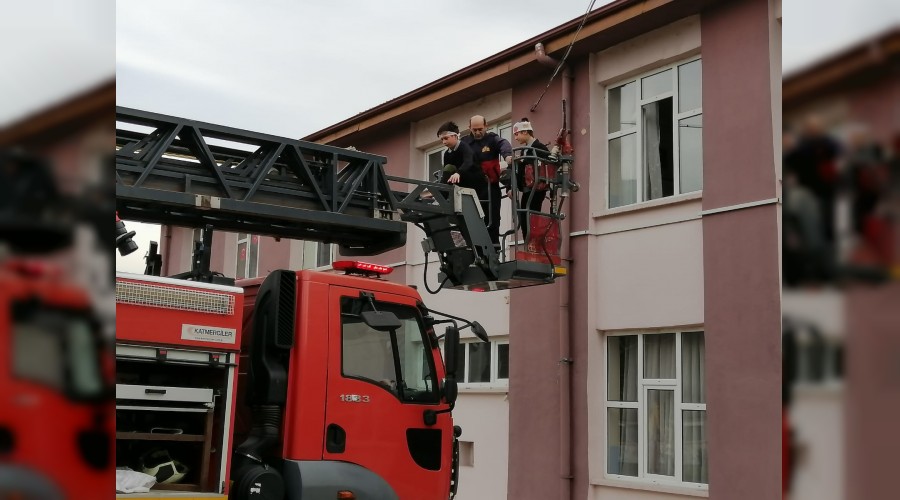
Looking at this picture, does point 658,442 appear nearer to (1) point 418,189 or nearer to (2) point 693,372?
(2) point 693,372

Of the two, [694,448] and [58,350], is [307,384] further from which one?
[58,350]

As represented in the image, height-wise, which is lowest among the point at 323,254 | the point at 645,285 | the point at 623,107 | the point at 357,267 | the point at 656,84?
the point at 357,267

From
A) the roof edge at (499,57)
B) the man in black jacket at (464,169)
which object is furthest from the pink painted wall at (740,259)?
the man in black jacket at (464,169)

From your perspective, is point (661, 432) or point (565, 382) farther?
point (565, 382)

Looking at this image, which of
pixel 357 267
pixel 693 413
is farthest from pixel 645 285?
pixel 357 267

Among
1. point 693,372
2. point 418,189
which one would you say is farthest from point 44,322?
point 693,372

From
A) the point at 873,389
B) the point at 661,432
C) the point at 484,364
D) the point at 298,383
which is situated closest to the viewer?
the point at 873,389

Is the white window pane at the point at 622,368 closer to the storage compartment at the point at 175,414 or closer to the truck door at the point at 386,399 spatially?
the truck door at the point at 386,399

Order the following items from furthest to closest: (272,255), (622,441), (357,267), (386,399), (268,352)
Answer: (272,255)
(622,441)
(357,267)
(386,399)
(268,352)

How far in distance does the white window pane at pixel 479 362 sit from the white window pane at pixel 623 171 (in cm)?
301

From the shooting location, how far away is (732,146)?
1072 cm

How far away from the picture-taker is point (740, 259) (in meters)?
10.4

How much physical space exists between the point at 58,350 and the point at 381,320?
6503mm

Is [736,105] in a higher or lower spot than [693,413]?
higher
